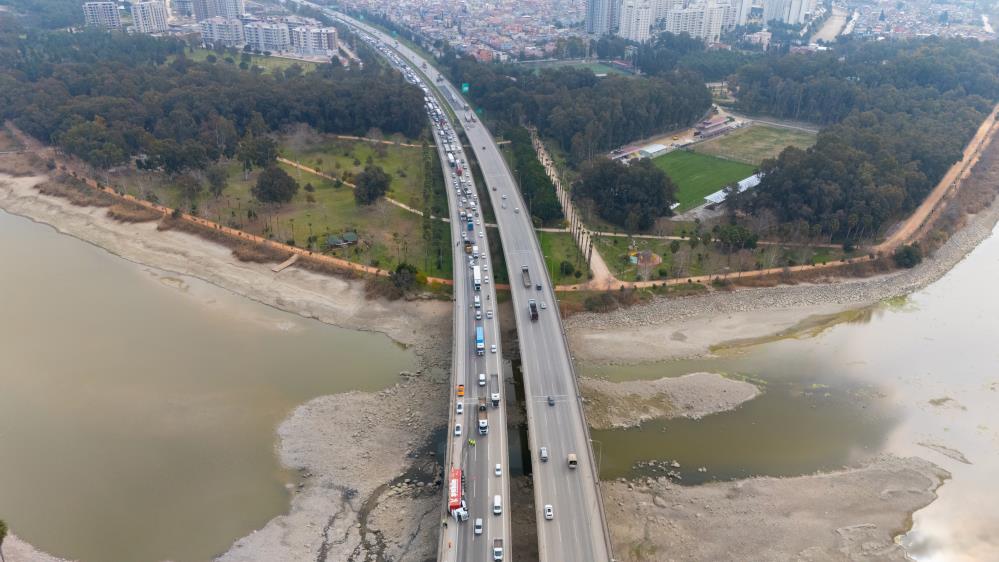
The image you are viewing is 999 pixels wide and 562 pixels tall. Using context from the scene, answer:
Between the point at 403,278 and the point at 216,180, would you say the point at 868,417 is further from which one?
the point at 216,180

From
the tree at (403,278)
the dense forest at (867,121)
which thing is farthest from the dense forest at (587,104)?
the tree at (403,278)

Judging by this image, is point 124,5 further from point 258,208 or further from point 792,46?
point 792,46

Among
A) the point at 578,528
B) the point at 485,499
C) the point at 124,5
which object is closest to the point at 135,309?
the point at 485,499

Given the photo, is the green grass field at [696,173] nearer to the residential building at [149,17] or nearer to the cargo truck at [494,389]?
the cargo truck at [494,389]

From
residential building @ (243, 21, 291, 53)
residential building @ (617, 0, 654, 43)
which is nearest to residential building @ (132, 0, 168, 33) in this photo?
residential building @ (243, 21, 291, 53)

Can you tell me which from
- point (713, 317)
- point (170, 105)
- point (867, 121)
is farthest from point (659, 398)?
point (170, 105)

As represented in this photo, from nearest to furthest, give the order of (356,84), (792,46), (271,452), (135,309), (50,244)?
(271,452) → (135,309) → (50,244) → (356,84) → (792,46)
